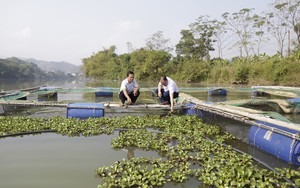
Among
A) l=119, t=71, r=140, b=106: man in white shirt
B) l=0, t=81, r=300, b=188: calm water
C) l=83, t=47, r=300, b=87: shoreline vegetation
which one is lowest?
l=0, t=81, r=300, b=188: calm water

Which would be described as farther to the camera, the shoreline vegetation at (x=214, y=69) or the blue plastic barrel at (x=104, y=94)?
the shoreline vegetation at (x=214, y=69)

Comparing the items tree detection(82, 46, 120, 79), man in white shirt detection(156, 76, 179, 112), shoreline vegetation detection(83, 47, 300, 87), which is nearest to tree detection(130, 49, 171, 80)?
shoreline vegetation detection(83, 47, 300, 87)

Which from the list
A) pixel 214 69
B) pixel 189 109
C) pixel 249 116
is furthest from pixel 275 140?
pixel 214 69

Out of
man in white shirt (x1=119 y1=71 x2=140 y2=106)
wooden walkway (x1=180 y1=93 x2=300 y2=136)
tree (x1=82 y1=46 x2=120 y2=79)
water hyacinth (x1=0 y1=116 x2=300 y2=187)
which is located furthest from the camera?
tree (x1=82 y1=46 x2=120 y2=79)

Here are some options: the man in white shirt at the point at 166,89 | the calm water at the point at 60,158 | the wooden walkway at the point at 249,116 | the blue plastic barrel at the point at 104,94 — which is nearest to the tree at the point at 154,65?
the blue plastic barrel at the point at 104,94

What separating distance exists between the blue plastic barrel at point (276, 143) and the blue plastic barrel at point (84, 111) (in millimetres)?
4599

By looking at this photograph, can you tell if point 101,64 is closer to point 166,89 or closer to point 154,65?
point 154,65

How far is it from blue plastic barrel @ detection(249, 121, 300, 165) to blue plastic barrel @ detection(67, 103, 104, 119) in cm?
460

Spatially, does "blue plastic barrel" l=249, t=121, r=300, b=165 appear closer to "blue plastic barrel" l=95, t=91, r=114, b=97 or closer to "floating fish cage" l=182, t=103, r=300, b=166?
"floating fish cage" l=182, t=103, r=300, b=166

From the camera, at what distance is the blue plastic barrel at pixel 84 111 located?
7.95m

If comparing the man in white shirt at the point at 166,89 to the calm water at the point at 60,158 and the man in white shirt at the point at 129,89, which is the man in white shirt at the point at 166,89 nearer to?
the man in white shirt at the point at 129,89

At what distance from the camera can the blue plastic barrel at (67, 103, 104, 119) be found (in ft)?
26.1

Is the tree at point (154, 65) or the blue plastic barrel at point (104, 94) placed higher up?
the tree at point (154, 65)

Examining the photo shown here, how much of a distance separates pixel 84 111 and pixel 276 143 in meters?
5.54
